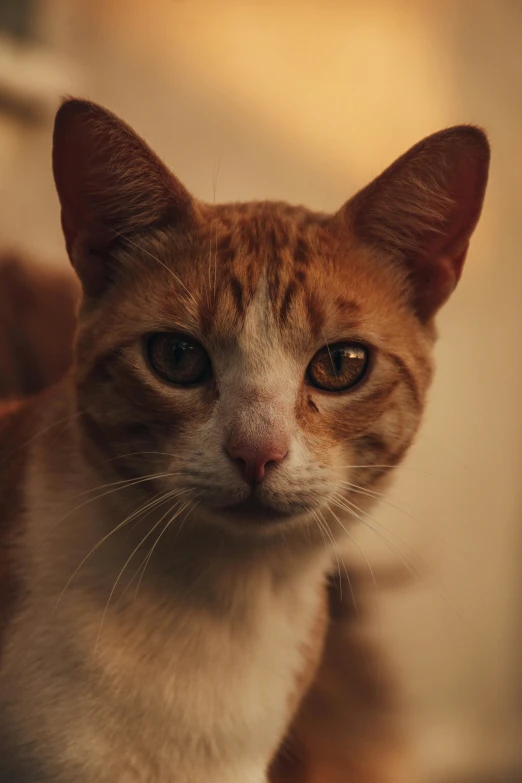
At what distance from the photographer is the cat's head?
813 millimetres

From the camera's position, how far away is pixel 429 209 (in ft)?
3.05

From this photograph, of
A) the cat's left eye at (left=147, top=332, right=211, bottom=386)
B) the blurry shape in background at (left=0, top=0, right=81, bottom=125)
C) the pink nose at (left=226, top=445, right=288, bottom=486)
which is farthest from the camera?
the blurry shape in background at (left=0, top=0, right=81, bottom=125)

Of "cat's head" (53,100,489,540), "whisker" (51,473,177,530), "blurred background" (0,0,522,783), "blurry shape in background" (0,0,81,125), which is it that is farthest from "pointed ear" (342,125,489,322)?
"blurry shape in background" (0,0,81,125)

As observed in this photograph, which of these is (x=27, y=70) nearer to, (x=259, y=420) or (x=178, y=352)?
(x=178, y=352)

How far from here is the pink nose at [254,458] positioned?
29.8 inches

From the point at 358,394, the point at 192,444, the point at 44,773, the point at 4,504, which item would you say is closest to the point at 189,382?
the point at 192,444

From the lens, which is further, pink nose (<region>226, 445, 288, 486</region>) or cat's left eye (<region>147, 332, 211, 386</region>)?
cat's left eye (<region>147, 332, 211, 386</region>)

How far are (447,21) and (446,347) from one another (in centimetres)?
53

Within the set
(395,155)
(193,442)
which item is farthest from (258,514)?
(395,155)

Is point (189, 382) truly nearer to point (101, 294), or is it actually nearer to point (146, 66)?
point (101, 294)

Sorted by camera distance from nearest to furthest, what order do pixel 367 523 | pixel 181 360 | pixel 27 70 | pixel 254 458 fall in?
pixel 254 458 → pixel 181 360 → pixel 367 523 → pixel 27 70

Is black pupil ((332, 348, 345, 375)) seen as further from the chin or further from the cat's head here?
the chin

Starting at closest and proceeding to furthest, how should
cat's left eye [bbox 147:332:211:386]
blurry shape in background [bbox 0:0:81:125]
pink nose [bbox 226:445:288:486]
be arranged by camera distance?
1. pink nose [bbox 226:445:288:486]
2. cat's left eye [bbox 147:332:211:386]
3. blurry shape in background [bbox 0:0:81:125]

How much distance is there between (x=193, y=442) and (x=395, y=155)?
639 millimetres
